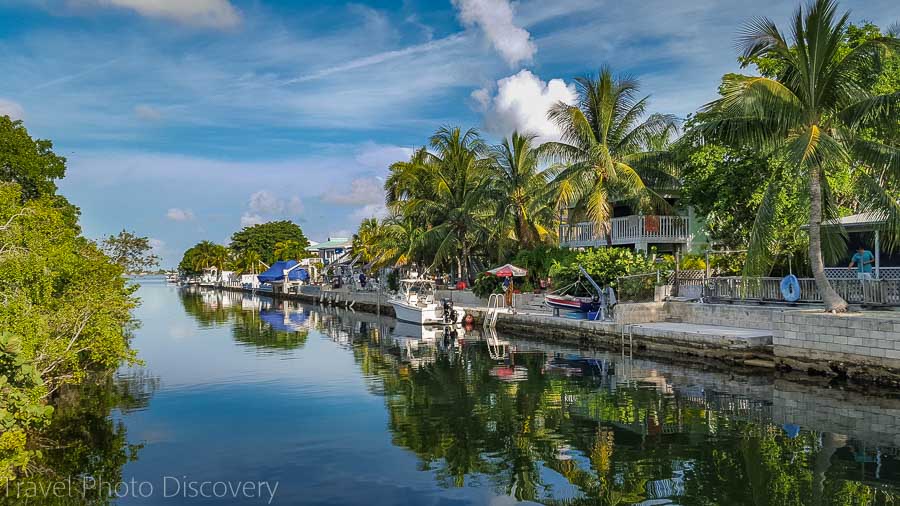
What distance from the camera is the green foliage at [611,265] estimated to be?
83.7ft

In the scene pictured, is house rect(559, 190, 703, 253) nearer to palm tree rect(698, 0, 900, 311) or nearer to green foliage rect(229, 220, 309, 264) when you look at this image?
palm tree rect(698, 0, 900, 311)

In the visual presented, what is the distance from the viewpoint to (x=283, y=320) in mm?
44188

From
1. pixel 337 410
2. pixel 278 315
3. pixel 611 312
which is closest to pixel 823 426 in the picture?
pixel 337 410

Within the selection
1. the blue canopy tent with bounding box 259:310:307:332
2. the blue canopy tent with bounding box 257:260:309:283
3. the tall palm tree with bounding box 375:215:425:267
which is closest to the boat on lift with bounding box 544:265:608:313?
the tall palm tree with bounding box 375:215:425:267

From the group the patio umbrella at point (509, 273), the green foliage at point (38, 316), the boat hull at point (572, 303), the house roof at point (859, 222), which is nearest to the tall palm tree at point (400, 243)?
the patio umbrella at point (509, 273)

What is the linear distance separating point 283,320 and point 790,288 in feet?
108

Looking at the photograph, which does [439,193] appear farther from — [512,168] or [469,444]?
[469,444]

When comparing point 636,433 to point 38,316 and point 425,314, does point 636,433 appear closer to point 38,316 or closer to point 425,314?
point 38,316

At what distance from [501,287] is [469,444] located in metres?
23.1

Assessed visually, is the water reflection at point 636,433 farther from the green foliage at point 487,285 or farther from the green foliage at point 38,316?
the green foliage at point 487,285

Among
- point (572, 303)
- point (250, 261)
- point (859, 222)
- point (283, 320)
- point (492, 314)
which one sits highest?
point (250, 261)

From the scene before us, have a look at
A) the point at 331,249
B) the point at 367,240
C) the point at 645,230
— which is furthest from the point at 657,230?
the point at 331,249

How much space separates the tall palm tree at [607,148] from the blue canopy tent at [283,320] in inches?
691

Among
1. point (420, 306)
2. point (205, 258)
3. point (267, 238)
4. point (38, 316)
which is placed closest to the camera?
point (38, 316)
